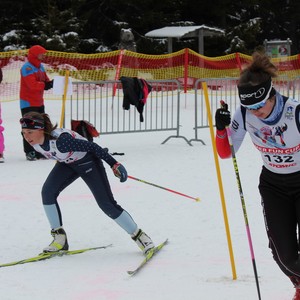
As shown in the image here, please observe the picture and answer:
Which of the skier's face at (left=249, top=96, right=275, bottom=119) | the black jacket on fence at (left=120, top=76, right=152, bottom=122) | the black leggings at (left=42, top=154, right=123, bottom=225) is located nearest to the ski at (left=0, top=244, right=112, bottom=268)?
the black leggings at (left=42, top=154, right=123, bottom=225)

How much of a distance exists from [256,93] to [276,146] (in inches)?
15.0

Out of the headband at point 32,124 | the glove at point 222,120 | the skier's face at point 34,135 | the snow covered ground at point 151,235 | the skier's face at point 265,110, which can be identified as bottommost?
the snow covered ground at point 151,235

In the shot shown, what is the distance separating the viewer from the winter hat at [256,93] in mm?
3957

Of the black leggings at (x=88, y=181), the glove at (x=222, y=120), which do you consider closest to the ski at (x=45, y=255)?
the black leggings at (x=88, y=181)

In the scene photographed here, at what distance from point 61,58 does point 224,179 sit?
1482cm

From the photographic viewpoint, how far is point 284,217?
13.9 feet

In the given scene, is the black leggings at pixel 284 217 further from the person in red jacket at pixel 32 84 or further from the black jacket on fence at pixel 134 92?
the black jacket on fence at pixel 134 92

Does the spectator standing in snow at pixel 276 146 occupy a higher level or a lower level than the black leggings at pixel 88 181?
higher

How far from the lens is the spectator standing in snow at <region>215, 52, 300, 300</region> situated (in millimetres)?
4012

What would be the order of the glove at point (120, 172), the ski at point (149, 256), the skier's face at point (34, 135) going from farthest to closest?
the skier's face at point (34, 135) → the glove at point (120, 172) → the ski at point (149, 256)

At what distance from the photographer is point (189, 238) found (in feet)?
21.0

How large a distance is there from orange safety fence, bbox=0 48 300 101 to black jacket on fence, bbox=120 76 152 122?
8.93 metres

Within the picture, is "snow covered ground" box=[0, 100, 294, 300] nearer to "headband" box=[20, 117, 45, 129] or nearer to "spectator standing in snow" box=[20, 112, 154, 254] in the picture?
"spectator standing in snow" box=[20, 112, 154, 254]

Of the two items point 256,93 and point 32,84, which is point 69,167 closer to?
point 256,93
